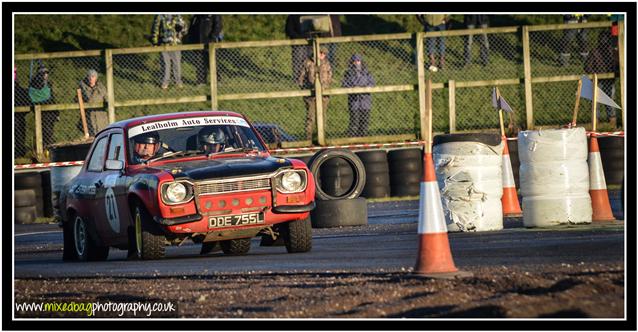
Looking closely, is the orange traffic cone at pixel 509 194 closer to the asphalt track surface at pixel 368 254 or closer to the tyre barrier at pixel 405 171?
the asphalt track surface at pixel 368 254

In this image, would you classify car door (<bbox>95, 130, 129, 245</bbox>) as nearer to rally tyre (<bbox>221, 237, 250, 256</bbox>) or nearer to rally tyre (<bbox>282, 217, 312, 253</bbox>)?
rally tyre (<bbox>221, 237, 250, 256</bbox>)

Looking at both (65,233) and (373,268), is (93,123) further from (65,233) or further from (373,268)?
(373,268)

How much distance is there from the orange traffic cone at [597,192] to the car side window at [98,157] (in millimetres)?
5471

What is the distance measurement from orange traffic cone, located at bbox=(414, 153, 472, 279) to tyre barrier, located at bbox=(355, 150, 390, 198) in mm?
11458

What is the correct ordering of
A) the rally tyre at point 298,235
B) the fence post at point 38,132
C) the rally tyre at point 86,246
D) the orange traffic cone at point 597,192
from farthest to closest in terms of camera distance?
the fence post at point 38,132 → the orange traffic cone at point 597,192 → the rally tyre at point 86,246 → the rally tyre at point 298,235

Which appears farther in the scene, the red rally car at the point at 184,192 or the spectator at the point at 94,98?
the spectator at the point at 94,98

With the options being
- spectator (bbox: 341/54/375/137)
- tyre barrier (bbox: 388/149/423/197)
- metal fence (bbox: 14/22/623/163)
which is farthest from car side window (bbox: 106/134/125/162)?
spectator (bbox: 341/54/375/137)

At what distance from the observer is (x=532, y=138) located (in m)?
13.9

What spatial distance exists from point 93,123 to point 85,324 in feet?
51.8

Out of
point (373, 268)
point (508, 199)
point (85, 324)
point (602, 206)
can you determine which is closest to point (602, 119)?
point (508, 199)

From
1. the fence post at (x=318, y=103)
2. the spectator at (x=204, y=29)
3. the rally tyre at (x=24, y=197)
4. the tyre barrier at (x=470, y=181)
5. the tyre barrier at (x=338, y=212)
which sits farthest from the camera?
the spectator at (x=204, y=29)

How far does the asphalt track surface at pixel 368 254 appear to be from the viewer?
1080 cm

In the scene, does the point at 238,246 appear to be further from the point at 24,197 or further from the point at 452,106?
the point at 452,106

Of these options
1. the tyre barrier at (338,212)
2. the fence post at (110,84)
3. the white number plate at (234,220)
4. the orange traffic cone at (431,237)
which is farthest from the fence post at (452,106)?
the orange traffic cone at (431,237)
